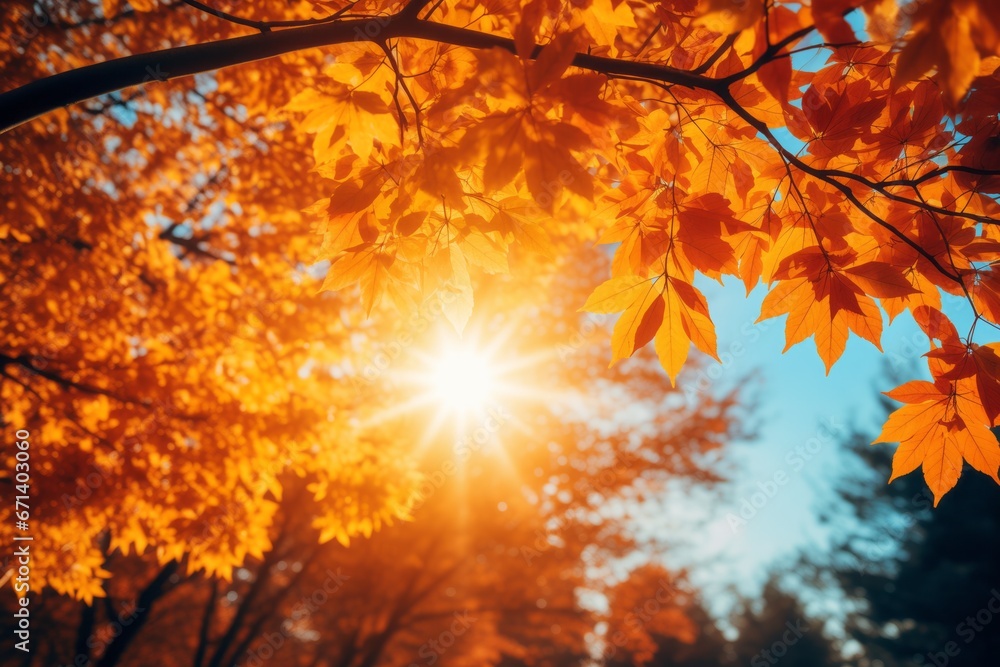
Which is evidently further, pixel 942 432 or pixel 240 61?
pixel 942 432

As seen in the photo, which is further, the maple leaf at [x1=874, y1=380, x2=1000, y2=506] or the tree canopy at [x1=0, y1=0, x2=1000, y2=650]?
the maple leaf at [x1=874, y1=380, x2=1000, y2=506]

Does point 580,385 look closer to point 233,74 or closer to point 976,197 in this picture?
point 233,74

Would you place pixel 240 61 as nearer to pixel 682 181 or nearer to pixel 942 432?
pixel 682 181

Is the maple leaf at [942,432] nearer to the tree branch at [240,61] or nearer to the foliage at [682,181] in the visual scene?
the foliage at [682,181]

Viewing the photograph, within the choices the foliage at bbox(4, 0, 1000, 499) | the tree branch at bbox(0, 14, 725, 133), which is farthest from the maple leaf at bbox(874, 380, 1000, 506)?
the tree branch at bbox(0, 14, 725, 133)

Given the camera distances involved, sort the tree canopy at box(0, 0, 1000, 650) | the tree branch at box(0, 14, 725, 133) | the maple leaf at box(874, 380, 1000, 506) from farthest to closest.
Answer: the maple leaf at box(874, 380, 1000, 506) < the tree branch at box(0, 14, 725, 133) < the tree canopy at box(0, 0, 1000, 650)

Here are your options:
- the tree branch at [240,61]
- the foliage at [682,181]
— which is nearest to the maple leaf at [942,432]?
the foliage at [682,181]

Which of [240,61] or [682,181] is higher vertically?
[682,181]

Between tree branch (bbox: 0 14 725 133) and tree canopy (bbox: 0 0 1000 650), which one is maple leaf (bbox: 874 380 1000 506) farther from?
tree branch (bbox: 0 14 725 133)

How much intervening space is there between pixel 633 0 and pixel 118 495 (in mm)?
5489

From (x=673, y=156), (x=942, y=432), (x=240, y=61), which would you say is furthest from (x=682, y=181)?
(x=240, y=61)

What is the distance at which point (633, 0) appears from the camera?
1.61 metres

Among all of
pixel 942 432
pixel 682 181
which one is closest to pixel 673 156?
pixel 682 181

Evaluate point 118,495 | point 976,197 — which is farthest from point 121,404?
point 976,197
